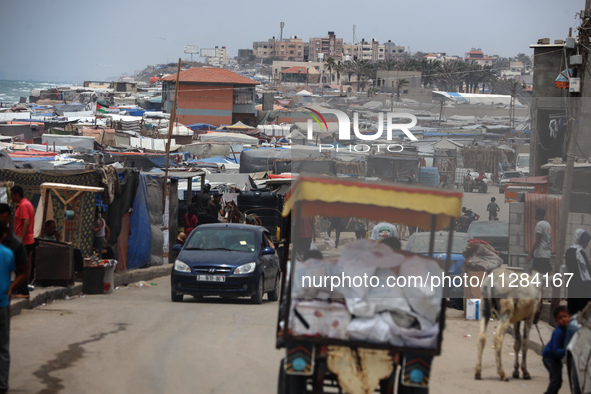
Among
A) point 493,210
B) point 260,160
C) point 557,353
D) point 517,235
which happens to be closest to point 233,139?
point 260,160

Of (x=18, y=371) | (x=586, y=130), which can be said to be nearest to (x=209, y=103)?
(x=586, y=130)

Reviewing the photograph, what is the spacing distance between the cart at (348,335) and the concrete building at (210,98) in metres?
79.7

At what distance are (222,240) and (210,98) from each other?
72938 mm

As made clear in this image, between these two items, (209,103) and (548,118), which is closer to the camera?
(548,118)

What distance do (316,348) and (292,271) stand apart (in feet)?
2.24

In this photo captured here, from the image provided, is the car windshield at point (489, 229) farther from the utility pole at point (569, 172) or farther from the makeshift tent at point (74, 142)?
the makeshift tent at point (74, 142)

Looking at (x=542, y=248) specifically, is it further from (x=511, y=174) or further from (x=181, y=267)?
(x=511, y=174)

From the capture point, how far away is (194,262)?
46.3 feet

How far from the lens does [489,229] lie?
22.1 m

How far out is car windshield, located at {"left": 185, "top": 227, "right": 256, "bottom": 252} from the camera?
14891 mm

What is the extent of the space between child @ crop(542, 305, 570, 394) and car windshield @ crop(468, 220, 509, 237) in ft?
43.5

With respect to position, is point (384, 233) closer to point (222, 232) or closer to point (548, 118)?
point (222, 232)

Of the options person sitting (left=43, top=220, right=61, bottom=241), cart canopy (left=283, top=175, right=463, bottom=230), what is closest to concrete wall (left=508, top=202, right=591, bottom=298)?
person sitting (left=43, top=220, right=61, bottom=241)

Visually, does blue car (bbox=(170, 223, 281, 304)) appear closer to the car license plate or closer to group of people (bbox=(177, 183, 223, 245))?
the car license plate
